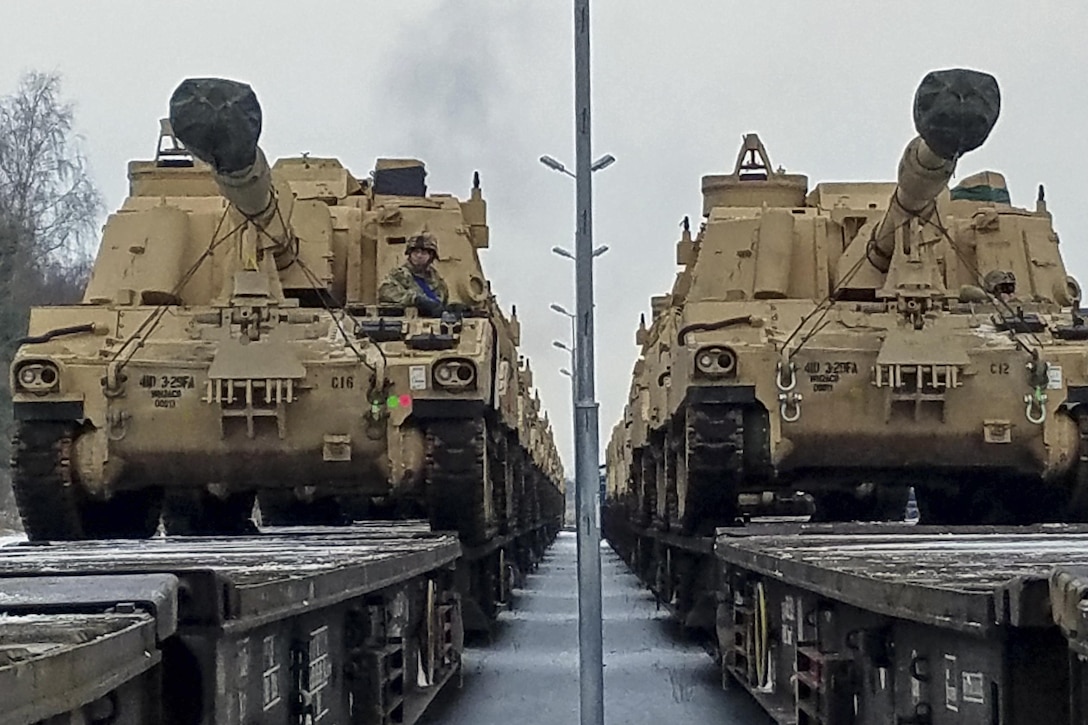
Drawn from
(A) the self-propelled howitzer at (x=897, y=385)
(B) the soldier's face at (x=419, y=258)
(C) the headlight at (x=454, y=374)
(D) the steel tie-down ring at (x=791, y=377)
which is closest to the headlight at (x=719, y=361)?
(A) the self-propelled howitzer at (x=897, y=385)

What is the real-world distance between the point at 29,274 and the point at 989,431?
98.7 feet

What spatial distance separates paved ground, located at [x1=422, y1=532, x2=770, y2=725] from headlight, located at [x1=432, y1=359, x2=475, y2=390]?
69.6 inches

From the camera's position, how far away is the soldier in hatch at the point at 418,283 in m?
11.9

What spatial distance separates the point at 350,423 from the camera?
418 inches

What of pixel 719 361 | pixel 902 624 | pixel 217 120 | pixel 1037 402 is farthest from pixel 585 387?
pixel 1037 402

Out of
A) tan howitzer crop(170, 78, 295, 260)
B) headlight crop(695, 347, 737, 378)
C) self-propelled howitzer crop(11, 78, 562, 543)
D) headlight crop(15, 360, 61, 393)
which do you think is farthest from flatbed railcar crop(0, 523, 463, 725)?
headlight crop(695, 347, 737, 378)

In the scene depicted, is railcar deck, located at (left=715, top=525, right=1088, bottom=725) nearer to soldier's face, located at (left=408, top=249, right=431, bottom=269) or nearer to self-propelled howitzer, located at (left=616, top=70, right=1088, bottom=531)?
self-propelled howitzer, located at (left=616, top=70, right=1088, bottom=531)

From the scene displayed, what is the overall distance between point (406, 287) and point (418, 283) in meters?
0.14

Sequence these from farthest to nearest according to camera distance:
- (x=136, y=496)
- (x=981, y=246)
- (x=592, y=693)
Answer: (x=981, y=246) < (x=136, y=496) < (x=592, y=693)

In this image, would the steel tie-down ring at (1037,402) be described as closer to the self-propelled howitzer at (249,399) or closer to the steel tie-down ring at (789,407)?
the steel tie-down ring at (789,407)

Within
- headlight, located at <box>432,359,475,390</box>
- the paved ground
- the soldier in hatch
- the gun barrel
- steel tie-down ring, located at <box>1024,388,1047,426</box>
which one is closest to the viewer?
the gun barrel

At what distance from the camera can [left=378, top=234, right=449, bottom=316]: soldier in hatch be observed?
1195cm

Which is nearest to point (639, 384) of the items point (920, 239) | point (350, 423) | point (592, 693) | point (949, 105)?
point (920, 239)

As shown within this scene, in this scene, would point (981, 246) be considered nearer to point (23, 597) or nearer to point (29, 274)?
point (23, 597)
